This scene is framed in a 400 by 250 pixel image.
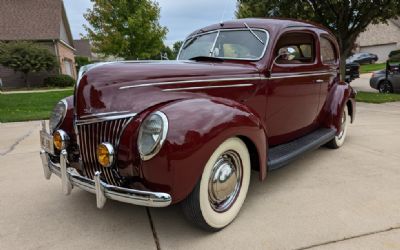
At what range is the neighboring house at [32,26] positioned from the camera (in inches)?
880

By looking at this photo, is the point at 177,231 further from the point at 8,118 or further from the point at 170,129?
the point at 8,118

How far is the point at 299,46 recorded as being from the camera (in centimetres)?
417

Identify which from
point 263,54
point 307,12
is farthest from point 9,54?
point 263,54

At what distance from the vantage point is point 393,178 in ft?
12.2

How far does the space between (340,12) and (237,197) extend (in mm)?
11935

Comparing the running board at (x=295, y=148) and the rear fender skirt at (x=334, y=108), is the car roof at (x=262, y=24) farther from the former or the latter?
the running board at (x=295, y=148)

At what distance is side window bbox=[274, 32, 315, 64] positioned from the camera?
3692 mm

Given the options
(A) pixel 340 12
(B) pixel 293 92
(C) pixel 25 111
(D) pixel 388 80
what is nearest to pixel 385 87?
(D) pixel 388 80

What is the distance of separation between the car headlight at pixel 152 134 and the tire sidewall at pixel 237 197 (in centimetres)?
Result: 46

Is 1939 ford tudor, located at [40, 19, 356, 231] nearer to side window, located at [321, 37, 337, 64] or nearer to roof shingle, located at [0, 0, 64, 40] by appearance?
A: side window, located at [321, 37, 337, 64]

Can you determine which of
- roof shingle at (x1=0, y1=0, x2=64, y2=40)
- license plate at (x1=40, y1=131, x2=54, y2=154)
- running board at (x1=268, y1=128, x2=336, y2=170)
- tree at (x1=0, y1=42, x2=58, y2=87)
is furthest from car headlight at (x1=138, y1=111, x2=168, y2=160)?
roof shingle at (x1=0, y1=0, x2=64, y2=40)

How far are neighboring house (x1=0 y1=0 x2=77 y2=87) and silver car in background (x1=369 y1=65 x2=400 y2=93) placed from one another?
63.8ft

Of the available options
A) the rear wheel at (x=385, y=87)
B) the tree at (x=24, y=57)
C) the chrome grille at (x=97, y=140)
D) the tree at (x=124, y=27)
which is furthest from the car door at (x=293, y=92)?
the tree at (x=24, y=57)

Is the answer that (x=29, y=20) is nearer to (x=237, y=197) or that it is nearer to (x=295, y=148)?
(x=295, y=148)
